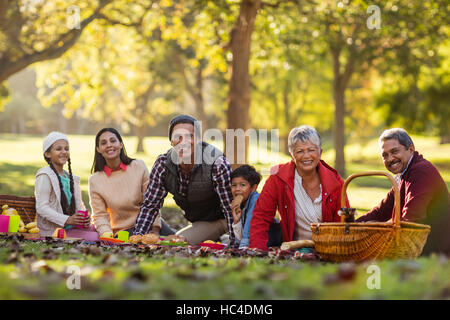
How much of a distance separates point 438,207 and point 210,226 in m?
3.62

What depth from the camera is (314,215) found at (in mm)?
6688

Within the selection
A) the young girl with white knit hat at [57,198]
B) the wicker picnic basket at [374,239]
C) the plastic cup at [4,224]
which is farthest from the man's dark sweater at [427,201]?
the plastic cup at [4,224]

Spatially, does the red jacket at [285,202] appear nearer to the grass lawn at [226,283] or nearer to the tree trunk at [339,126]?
the grass lawn at [226,283]

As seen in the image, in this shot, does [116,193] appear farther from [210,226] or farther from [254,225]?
[254,225]

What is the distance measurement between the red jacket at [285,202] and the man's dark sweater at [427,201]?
84cm

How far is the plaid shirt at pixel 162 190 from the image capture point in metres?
7.63

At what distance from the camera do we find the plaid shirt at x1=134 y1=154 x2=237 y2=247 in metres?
7.63

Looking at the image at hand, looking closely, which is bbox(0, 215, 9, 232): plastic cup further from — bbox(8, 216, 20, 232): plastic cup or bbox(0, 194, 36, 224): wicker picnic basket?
bbox(0, 194, 36, 224): wicker picnic basket

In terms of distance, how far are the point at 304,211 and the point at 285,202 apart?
10.4 inches

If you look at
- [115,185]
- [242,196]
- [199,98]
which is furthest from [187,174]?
[199,98]

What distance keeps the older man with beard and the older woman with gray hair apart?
74 centimetres

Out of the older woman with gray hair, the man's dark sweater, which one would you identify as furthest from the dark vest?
the man's dark sweater

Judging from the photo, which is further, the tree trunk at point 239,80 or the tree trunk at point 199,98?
the tree trunk at point 199,98

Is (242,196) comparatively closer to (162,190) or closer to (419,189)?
(162,190)
